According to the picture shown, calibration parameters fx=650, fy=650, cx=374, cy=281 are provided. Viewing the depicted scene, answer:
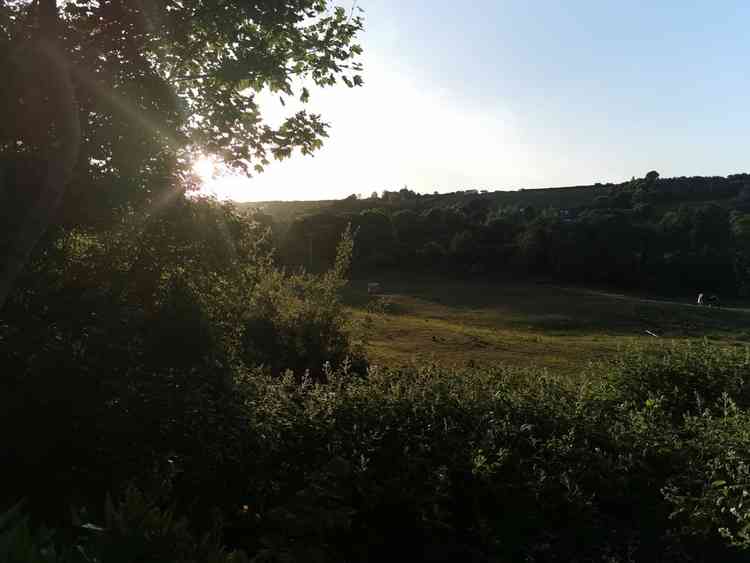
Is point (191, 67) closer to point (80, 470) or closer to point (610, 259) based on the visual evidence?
point (80, 470)

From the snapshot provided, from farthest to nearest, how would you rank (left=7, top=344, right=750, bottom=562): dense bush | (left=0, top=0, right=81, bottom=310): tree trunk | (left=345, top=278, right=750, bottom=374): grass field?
(left=345, top=278, right=750, bottom=374): grass field, (left=7, top=344, right=750, bottom=562): dense bush, (left=0, top=0, right=81, bottom=310): tree trunk

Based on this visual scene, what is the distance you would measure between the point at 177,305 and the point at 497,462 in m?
3.04

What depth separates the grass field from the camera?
1986cm

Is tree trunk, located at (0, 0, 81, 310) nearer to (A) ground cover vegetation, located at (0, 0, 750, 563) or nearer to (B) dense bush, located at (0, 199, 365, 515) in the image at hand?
(A) ground cover vegetation, located at (0, 0, 750, 563)

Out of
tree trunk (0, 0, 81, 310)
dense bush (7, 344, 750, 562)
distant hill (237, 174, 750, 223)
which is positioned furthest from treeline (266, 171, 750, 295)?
tree trunk (0, 0, 81, 310)

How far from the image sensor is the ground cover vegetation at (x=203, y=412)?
15.4ft

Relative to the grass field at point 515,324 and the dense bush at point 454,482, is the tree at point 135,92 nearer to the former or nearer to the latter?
the dense bush at point 454,482

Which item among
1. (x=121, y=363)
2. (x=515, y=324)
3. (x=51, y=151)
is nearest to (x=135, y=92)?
(x=51, y=151)

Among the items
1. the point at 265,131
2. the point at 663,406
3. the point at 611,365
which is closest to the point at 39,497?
the point at 265,131

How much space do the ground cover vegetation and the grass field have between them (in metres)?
5.90

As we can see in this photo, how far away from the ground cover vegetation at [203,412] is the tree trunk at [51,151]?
0.02 meters

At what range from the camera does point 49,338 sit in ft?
15.7

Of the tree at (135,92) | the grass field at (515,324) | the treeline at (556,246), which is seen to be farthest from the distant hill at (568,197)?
the tree at (135,92)

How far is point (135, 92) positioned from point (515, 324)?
1114 inches
